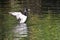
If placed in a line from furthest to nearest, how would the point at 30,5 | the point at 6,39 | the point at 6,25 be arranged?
1. the point at 30,5
2. the point at 6,25
3. the point at 6,39

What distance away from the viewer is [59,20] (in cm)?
462

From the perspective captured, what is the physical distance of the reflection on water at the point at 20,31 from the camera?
390cm

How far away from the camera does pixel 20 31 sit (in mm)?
4035

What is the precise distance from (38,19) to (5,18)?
0.54m

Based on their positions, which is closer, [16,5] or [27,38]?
[27,38]

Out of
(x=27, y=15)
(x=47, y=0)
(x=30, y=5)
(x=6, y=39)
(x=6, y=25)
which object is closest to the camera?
(x=6, y=39)

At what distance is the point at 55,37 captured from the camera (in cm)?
383

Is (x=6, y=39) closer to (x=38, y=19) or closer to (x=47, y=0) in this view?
(x=38, y=19)

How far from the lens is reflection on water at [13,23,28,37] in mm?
3903

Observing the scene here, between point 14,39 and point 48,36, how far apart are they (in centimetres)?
47

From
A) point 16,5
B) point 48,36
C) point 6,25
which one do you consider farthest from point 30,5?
point 48,36

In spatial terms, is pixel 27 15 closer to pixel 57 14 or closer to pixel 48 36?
pixel 57 14

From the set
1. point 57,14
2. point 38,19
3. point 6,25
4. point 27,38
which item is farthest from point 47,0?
point 27,38

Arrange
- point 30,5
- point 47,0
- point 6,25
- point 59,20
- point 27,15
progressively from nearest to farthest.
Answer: point 6,25 → point 59,20 → point 27,15 → point 30,5 → point 47,0
